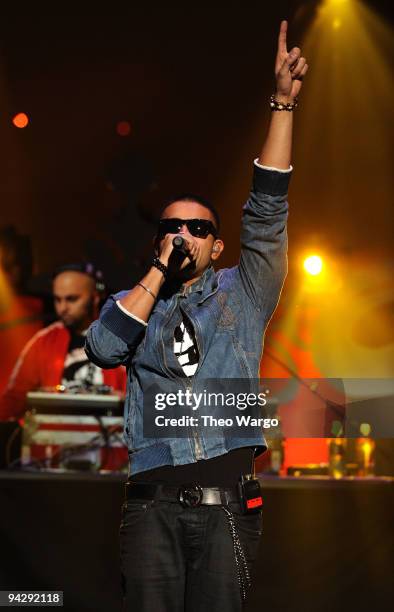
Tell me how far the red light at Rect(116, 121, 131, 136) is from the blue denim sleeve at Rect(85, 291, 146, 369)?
5.61 metres

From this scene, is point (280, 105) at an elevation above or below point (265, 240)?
above

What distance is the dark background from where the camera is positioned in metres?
6.70

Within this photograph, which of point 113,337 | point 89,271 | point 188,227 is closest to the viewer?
point 113,337

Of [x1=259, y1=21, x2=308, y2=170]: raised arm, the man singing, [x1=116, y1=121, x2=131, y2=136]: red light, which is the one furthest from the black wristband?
[x1=116, y1=121, x2=131, y2=136]: red light

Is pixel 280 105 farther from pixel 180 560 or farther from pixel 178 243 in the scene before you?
pixel 180 560

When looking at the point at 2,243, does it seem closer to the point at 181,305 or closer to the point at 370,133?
the point at 370,133

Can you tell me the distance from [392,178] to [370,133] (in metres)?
0.54

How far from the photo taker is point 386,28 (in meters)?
6.87

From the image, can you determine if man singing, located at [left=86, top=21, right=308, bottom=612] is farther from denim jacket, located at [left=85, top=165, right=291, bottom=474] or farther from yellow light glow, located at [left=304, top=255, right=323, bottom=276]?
yellow light glow, located at [left=304, top=255, right=323, bottom=276]

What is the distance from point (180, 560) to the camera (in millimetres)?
1802

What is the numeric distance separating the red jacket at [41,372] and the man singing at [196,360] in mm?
4258

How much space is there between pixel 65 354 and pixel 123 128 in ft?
7.35

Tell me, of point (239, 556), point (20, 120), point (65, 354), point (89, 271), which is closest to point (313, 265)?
point (89, 271)

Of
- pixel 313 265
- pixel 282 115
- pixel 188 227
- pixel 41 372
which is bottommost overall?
pixel 188 227
